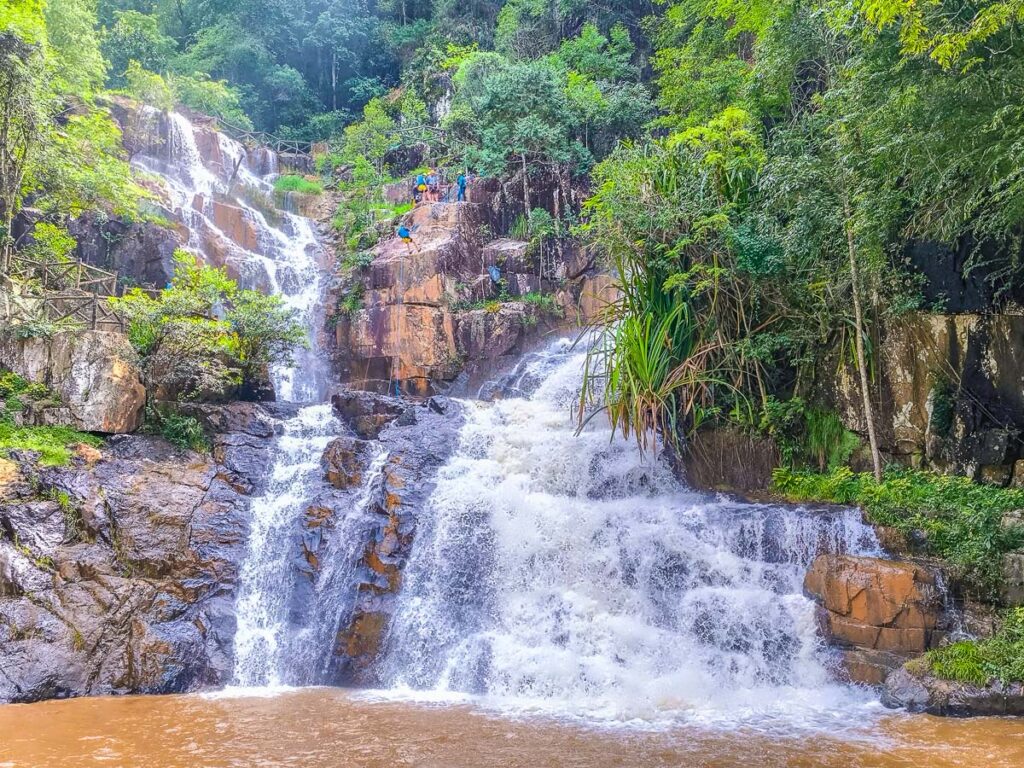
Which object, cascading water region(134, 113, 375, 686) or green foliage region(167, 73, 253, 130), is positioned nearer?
cascading water region(134, 113, 375, 686)

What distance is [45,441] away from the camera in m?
12.5

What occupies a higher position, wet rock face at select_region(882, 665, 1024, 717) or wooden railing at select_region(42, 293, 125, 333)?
wooden railing at select_region(42, 293, 125, 333)

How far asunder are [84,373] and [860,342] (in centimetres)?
1331

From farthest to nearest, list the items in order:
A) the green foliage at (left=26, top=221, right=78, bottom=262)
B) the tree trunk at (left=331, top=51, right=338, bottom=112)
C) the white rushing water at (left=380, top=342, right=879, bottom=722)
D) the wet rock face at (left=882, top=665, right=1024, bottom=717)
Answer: the tree trunk at (left=331, top=51, right=338, bottom=112) < the green foliage at (left=26, top=221, right=78, bottom=262) < the white rushing water at (left=380, top=342, right=879, bottom=722) < the wet rock face at (left=882, top=665, right=1024, bottom=717)

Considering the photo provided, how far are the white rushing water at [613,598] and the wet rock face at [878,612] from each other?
1.12ft

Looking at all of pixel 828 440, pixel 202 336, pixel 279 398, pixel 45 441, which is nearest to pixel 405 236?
pixel 279 398

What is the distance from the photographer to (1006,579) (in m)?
9.17

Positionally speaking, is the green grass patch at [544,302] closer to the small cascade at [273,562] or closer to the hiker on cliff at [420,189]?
the hiker on cliff at [420,189]

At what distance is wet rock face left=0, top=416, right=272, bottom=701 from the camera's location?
9.88 meters

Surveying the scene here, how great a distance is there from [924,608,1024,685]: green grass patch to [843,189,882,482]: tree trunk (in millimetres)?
3292

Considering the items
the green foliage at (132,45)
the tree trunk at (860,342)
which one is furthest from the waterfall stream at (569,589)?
the green foliage at (132,45)

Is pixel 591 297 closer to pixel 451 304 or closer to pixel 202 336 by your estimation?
pixel 451 304

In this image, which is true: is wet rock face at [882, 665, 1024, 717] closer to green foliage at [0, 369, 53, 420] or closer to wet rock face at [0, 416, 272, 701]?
wet rock face at [0, 416, 272, 701]

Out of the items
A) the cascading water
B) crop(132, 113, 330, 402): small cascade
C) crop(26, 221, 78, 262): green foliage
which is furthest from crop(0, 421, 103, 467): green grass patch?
crop(132, 113, 330, 402): small cascade
